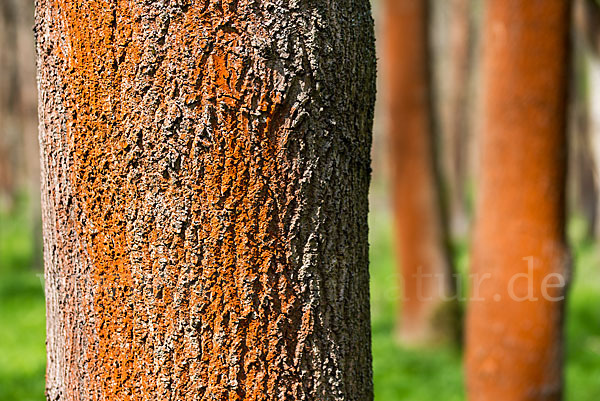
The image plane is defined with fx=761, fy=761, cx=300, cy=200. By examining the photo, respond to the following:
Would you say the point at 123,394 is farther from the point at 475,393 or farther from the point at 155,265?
the point at 475,393

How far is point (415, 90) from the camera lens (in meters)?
7.57

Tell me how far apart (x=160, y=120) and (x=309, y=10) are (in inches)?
12.8

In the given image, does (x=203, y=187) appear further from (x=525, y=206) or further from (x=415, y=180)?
(x=415, y=180)

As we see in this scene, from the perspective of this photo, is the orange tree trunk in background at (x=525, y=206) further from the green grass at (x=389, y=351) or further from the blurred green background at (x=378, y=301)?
the blurred green background at (x=378, y=301)

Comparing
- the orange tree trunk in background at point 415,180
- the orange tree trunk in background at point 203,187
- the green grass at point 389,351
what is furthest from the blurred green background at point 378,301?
the orange tree trunk in background at point 203,187

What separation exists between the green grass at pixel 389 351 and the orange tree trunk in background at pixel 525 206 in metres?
0.69

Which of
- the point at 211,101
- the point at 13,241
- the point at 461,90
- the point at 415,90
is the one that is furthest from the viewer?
the point at 461,90

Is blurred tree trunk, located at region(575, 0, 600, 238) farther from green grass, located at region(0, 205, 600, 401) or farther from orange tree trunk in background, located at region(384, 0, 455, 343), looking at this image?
orange tree trunk in background, located at region(384, 0, 455, 343)

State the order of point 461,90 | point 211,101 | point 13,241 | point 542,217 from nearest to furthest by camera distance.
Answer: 1. point 211,101
2. point 542,217
3. point 13,241
4. point 461,90

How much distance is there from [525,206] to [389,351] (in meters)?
4.32

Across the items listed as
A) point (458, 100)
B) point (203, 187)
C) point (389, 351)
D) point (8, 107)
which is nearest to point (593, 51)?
point (389, 351)

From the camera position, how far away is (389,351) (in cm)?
779

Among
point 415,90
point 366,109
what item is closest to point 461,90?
point 415,90

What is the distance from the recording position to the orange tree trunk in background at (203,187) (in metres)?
1.31
